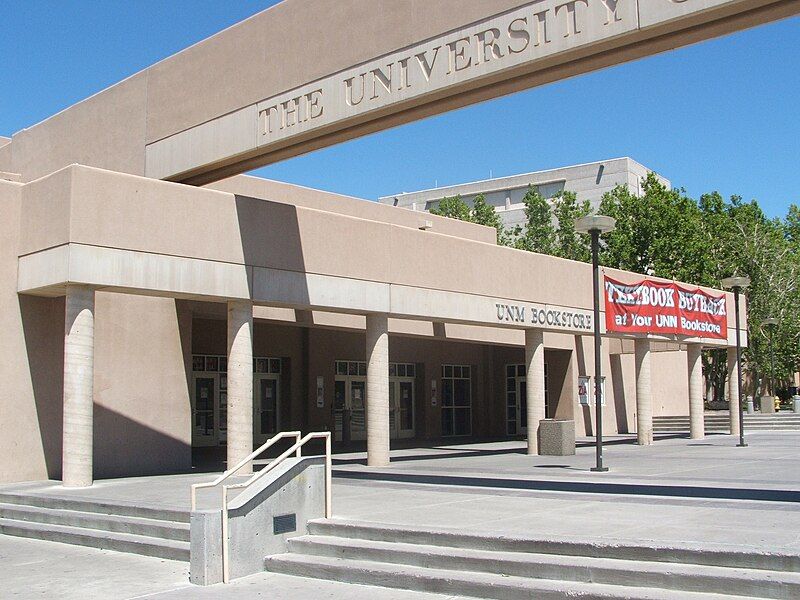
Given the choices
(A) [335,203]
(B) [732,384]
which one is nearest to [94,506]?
(A) [335,203]

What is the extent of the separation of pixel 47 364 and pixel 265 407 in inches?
423

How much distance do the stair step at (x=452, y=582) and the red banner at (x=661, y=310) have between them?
19.1m

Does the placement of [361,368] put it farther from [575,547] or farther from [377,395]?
[575,547]

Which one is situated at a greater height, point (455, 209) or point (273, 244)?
point (455, 209)

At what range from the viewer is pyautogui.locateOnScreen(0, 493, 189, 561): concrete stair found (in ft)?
38.1

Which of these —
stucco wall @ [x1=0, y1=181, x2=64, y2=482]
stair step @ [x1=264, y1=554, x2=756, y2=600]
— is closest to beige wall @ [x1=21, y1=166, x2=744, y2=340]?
stucco wall @ [x1=0, y1=181, x2=64, y2=482]

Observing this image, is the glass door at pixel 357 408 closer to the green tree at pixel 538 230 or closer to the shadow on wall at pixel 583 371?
the shadow on wall at pixel 583 371

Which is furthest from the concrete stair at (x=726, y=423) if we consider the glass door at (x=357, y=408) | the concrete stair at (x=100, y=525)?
the concrete stair at (x=100, y=525)

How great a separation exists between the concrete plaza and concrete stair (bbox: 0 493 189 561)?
0.60 ft

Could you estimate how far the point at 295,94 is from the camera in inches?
657

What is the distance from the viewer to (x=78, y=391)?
1614 centimetres

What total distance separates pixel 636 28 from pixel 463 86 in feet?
9.92

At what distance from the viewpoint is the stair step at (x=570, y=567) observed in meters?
7.77

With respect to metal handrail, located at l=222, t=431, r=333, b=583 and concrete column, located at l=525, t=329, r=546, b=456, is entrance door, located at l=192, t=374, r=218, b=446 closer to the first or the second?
concrete column, located at l=525, t=329, r=546, b=456
